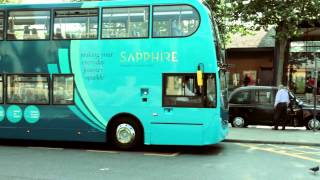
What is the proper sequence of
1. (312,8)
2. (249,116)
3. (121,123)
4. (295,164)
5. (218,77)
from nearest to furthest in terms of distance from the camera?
1. (295,164)
2. (218,77)
3. (121,123)
4. (249,116)
5. (312,8)

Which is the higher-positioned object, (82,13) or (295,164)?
(82,13)

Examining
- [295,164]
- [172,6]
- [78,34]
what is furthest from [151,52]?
[295,164]

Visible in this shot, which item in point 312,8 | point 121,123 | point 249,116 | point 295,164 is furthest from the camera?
point 312,8

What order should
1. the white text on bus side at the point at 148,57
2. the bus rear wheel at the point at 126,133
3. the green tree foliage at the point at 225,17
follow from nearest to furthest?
the white text on bus side at the point at 148,57 < the bus rear wheel at the point at 126,133 < the green tree foliage at the point at 225,17

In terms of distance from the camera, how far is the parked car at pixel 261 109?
60.8ft

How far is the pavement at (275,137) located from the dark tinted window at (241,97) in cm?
136

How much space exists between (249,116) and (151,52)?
24.2 ft

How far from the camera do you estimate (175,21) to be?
486 inches

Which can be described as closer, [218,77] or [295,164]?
[295,164]

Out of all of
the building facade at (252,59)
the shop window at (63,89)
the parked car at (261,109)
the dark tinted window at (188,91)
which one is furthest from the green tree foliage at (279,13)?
the shop window at (63,89)

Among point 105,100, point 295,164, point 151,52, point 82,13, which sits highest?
point 82,13

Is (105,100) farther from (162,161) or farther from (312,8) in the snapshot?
(312,8)

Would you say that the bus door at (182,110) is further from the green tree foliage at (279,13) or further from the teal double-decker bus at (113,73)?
the green tree foliage at (279,13)

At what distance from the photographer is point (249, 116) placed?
18.8 meters
